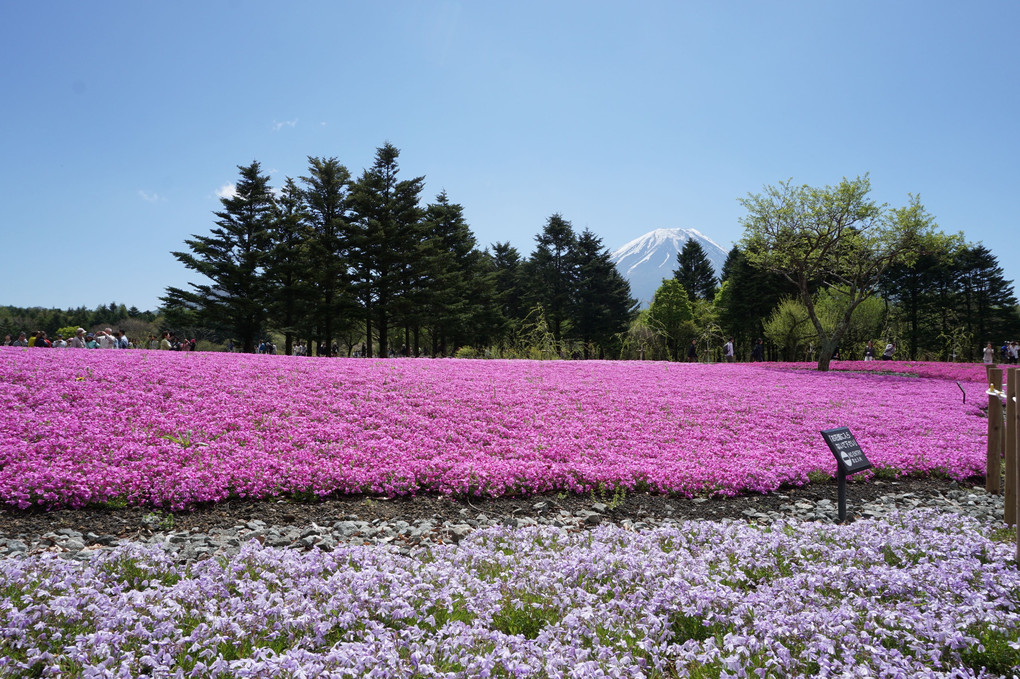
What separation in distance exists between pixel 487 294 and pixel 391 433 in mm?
42939

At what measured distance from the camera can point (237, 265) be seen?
43.0 metres

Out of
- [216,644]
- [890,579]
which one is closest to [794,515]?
[890,579]

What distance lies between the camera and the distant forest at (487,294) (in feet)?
133

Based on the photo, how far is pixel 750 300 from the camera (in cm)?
5888

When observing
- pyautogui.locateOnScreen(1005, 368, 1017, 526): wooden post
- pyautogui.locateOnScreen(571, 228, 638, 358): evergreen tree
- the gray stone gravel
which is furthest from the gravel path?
pyautogui.locateOnScreen(571, 228, 638, 358): evergreen tree

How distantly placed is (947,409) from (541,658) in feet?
58.2

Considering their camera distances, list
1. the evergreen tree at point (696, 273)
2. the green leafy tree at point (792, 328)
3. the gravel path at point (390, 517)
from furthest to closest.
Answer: the evergreen tree at point (696, 273) < the green leafy tree at point (792, 328) < the gravel path at point (390, 517)

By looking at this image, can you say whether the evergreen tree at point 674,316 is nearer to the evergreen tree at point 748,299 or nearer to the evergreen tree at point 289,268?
the evergreen tree at point 748,299

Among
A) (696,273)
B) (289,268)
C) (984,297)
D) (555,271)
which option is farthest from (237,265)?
(984,297)

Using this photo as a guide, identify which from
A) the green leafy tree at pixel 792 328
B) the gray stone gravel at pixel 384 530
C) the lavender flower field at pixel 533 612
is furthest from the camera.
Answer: the green leafy tree at pixel 792 328

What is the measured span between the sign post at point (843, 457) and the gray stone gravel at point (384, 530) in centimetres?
54

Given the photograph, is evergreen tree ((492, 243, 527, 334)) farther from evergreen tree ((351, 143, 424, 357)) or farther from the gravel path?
the gravel path

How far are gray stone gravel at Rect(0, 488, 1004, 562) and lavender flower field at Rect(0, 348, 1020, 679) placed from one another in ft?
1.60

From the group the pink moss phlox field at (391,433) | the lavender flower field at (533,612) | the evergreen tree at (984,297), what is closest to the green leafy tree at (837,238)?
the pink moss phlox field at (391,433)
